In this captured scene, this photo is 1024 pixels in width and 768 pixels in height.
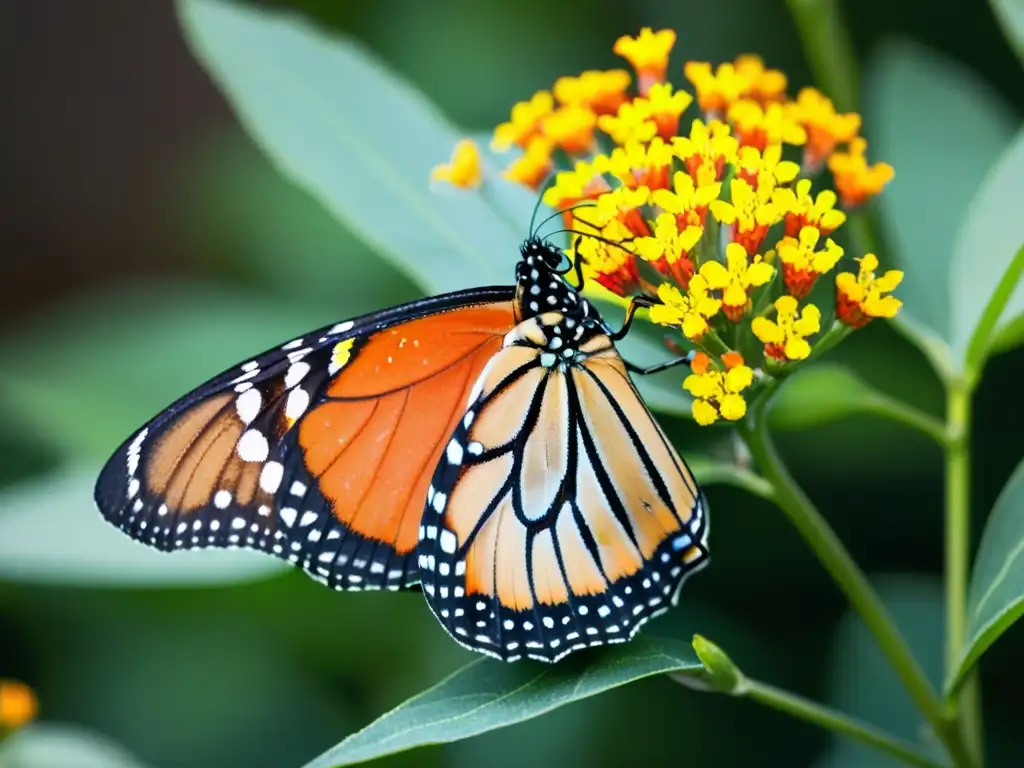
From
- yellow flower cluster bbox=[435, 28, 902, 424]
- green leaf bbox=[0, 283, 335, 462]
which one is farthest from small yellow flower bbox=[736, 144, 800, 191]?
green leaf bbox=[0, 283, 335, 462]

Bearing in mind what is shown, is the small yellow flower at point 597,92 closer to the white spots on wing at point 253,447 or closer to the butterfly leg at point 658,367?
the butterfly leg at point 658,367

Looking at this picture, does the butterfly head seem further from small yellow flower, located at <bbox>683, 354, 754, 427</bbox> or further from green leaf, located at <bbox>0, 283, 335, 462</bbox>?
green leaf, located at <bbox>0, 283, 335, 462</bbox>

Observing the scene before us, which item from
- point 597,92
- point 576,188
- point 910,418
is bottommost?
point 910,418

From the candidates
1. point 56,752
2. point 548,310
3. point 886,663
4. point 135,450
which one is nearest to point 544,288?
point 548,310

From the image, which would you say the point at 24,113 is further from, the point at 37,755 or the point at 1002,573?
the point at 1002,573

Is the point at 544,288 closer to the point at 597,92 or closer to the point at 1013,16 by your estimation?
the point at 597,92

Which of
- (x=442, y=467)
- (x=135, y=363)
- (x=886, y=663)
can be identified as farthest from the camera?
(x=135, y=363)
